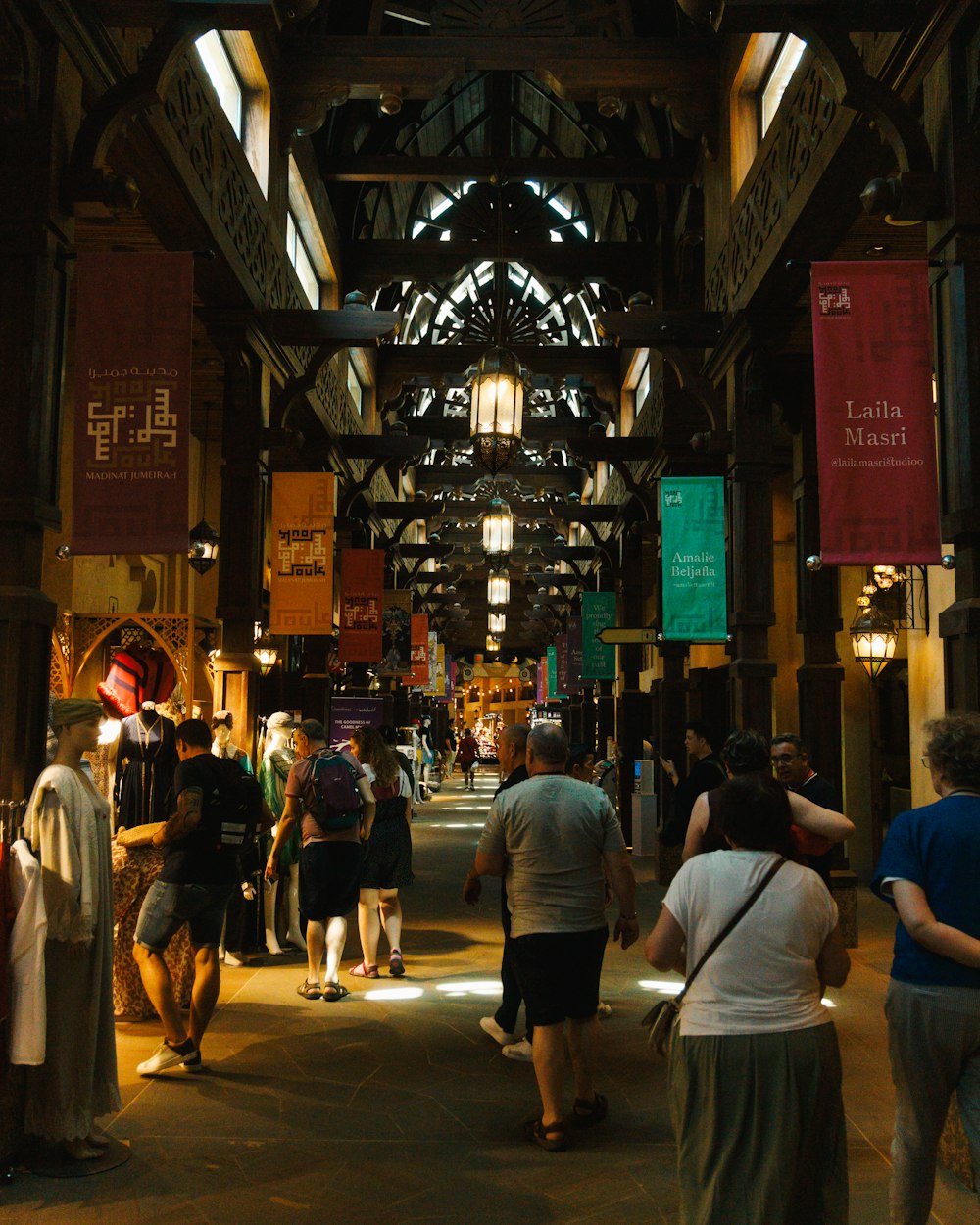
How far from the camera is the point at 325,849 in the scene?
323 inches

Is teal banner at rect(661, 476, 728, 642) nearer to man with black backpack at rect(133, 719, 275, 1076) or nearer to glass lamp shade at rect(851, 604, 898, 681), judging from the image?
glass lamp shade at rect(851, 604, 898, 681)

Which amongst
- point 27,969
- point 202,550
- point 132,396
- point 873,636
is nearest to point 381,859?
point 132,396

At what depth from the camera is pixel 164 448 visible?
7.12 meters

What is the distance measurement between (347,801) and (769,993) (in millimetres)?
5227

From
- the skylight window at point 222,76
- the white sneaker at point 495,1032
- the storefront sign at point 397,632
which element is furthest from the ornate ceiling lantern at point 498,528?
the white sneaker at point 495,1032

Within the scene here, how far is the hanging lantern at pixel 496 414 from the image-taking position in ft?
33.2

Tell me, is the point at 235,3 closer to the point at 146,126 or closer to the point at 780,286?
the point at 146,126

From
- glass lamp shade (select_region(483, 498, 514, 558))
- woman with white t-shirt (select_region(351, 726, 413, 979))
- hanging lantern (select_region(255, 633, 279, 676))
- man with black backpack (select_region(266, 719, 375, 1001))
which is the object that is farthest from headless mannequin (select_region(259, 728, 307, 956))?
glass lamp shade (select_region(483, 498, 514, 558))

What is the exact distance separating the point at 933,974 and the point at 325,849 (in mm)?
5251

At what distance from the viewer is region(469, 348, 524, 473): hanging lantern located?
33.2ft

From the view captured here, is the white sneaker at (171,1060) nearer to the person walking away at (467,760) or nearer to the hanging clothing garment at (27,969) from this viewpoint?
the hanging clothing garment at (27,969)

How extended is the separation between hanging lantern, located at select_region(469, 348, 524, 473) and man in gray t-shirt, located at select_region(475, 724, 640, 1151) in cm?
498

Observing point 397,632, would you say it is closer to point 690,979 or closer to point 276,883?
point 276,883

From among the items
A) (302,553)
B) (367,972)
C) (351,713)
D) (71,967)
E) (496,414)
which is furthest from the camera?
(351,713)
